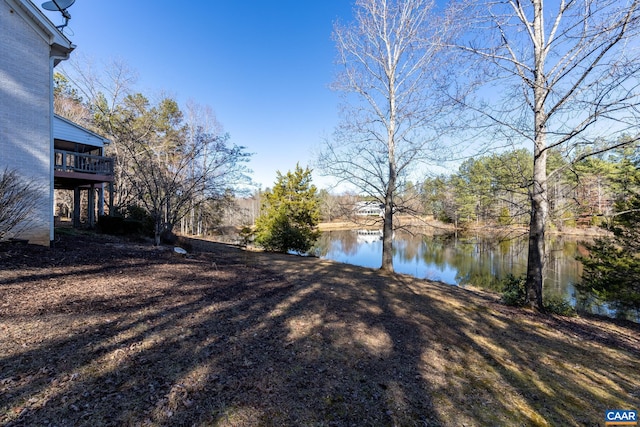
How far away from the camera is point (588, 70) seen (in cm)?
477

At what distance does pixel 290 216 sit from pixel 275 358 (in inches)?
616

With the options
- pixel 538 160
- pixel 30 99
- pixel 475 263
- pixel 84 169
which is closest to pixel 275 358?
pixel 538 160

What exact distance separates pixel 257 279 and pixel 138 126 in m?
18.3

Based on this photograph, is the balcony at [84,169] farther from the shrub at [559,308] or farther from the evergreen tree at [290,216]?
the shrub at [559,308]

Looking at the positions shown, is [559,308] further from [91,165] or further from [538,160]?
[91,165]

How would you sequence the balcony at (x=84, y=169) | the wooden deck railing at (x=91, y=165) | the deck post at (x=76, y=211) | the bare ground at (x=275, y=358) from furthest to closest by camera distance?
the deck post at (x=76, y=211), the wooden deck railing at (x=91, y=165), the balcony at (x=84, y=169), the bare ground at (x=275, y=358)

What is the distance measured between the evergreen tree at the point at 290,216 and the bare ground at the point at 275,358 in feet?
31.4

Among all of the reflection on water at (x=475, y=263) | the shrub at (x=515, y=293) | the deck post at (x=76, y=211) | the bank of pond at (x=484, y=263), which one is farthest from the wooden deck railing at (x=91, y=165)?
the shrub at (x=515, y=293)

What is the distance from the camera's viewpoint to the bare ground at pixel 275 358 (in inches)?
87.8

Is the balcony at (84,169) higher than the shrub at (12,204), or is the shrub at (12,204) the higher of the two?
the balcony at (84,169)

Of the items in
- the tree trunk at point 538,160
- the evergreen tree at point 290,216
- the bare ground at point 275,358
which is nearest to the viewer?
the bare ground at point 275,358

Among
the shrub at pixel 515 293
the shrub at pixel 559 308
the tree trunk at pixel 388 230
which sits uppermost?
the tree trunk at pixel 388 230

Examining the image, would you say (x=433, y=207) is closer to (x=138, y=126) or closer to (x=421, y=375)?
(x=421, y=375)

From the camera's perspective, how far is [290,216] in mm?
18547
